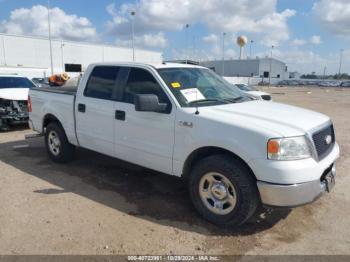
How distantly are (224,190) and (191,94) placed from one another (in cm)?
131

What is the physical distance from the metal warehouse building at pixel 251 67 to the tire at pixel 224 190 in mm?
93998

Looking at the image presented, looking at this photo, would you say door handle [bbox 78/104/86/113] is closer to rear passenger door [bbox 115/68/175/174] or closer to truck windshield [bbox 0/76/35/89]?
rear passenger door [bbox 115/68/175/174]

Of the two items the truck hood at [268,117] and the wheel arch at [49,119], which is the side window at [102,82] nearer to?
the wheel arch at [49,119]

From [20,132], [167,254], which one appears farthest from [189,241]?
[20,132]

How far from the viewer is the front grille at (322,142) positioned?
3680 mm

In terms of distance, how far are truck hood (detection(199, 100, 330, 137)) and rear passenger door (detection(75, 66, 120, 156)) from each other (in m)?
1.65

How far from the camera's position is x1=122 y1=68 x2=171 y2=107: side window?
4.34 metres

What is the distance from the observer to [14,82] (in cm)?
1092

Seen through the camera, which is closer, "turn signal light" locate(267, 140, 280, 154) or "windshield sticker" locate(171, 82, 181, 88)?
"turn signal light" locate(267, 140, 280, 154)

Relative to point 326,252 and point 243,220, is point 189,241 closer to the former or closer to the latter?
point 243,220

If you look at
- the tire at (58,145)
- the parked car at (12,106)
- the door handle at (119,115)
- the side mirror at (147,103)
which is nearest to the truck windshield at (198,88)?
the side mirror at (147,103)

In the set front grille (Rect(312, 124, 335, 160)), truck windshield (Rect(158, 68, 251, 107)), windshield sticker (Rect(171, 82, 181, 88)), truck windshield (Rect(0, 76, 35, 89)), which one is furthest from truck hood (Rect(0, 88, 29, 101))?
front grille (Rect(312, 124, 335, 160))

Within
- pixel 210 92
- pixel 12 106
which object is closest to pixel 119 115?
pixel 210 92

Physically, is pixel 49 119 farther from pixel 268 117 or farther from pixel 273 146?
pixel 273 146
